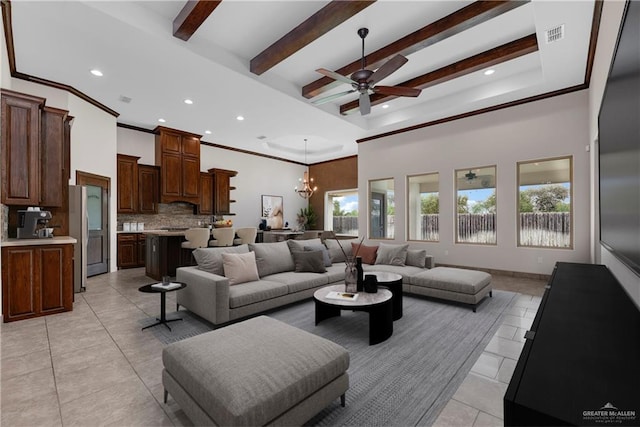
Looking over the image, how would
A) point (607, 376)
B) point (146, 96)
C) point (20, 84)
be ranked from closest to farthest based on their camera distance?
point (607, 376)
point (20, 84)
point (146, 96)

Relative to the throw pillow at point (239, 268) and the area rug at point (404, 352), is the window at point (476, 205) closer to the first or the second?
the area rug at point (404, 352)

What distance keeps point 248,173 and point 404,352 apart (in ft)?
26.3

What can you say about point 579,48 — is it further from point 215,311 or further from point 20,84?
point 20,84

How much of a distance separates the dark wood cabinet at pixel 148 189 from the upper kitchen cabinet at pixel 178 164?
0.24m

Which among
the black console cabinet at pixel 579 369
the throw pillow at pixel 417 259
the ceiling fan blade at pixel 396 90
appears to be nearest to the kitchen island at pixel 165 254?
the throw pillow at pixel 417 259

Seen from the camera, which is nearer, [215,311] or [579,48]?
[215,311]

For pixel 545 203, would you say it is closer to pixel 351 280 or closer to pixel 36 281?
pixel 351 280

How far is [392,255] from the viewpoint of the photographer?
4.84 meters

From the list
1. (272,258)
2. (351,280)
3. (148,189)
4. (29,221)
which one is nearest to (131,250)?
(148,189)

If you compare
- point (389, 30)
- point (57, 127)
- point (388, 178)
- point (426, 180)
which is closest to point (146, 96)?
point (57, 127)

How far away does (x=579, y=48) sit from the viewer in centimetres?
376

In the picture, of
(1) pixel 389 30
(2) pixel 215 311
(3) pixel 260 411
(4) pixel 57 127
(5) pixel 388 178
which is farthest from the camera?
(5) pixel 388 178

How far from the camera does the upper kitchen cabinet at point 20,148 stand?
3.47m

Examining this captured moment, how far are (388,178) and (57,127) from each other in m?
6.53
